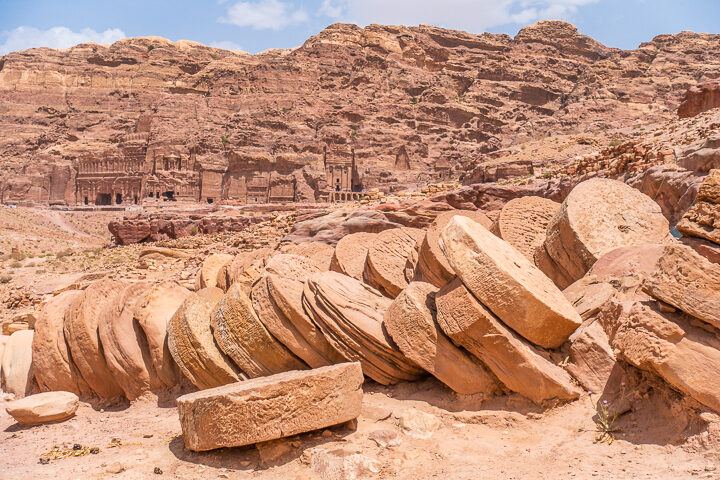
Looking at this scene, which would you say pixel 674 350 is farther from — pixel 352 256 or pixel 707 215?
pixel 352 256

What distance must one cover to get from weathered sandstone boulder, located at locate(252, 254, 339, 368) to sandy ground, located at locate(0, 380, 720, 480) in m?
0.66

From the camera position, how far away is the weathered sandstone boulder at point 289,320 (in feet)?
17.4

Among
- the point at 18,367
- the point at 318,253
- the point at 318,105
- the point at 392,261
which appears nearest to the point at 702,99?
the point at 318,253

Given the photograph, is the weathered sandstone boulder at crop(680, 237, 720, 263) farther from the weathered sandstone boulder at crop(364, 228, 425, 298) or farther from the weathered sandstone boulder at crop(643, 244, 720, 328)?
the weathered sandstone boulder at crop(364, 228, 425, 298)

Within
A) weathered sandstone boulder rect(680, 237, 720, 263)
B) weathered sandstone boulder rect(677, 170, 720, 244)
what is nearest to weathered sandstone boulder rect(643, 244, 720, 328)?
weathered sandstone boulder rect(680, 237, 720, 263)

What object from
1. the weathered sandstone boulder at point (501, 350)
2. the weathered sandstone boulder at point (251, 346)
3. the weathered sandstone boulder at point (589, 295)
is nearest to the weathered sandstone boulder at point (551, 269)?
the weathered sandstone boulder at point (589, 295)

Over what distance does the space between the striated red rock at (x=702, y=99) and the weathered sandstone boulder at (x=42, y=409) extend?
85.4ft

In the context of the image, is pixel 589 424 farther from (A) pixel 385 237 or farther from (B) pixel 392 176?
(B) pixel 392 176

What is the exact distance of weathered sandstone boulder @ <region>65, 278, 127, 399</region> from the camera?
261 inches

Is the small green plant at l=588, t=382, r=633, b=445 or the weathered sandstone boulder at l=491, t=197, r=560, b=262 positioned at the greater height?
the weathered sandstone boulder at l=491, t=197, r=560, b=262

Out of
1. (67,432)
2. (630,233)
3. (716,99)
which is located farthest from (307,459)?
(716,99)

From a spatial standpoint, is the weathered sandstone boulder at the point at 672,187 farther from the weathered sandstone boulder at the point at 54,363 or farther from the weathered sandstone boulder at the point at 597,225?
the weathered sandstone boulder at the point at 54,363

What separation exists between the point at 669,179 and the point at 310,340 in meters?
7.10

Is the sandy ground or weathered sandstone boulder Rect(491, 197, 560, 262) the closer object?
the sandy ground
